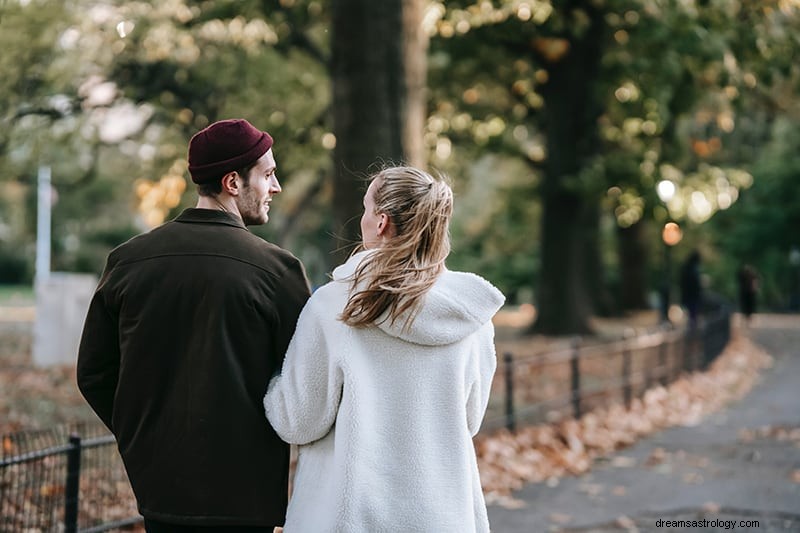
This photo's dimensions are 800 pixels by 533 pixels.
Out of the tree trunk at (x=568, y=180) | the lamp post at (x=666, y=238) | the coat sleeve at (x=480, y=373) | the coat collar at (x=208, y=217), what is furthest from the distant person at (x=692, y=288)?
the coat collar at (x=208, y=217)

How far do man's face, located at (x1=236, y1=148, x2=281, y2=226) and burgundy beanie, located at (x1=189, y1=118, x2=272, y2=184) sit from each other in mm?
53

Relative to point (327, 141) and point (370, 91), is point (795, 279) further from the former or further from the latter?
point (370, 91)

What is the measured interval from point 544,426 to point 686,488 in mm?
2639

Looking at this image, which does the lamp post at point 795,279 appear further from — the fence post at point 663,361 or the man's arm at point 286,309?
the man's arm at point 286,309

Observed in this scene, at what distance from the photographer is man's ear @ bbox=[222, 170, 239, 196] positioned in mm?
3211

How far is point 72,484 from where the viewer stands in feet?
18.2

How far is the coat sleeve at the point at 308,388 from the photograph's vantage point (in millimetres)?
3006

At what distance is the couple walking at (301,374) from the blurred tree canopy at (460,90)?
4557 mm

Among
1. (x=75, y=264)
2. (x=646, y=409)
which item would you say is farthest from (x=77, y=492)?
(x=75, y=264)

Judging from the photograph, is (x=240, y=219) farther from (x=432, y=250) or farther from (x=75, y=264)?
(x=75, y=264)

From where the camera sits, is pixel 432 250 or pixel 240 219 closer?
pixel 432 250

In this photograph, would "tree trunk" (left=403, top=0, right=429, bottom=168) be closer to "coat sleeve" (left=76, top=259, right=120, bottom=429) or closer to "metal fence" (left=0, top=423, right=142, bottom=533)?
"metal fence" (left=0, top=423, right=142, bottom=533)

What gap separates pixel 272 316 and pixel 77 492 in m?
3.01

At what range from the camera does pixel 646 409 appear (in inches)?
523
